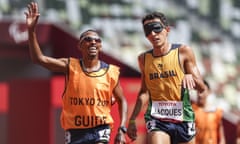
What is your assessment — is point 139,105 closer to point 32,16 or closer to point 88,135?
point 88,135

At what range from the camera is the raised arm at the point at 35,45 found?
25.8 ft

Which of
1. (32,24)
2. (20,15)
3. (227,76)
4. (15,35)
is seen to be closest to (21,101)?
(15,35)

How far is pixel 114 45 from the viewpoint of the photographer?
20578 millimetres

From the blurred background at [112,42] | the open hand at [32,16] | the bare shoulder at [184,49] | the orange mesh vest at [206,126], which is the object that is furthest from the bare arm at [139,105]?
the blurred background at [112,42]

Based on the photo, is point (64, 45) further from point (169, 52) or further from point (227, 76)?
point (169, 52)

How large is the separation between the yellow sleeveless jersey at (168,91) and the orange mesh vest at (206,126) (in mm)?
3171

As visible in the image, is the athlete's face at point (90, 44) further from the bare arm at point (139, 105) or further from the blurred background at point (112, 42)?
the blurred background at point (112, 42)

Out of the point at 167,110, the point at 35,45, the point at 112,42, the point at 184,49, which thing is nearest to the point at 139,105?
the point at 167,110

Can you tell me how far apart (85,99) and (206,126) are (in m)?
3.75

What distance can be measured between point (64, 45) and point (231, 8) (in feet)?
20.6

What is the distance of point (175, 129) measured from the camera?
336 inches

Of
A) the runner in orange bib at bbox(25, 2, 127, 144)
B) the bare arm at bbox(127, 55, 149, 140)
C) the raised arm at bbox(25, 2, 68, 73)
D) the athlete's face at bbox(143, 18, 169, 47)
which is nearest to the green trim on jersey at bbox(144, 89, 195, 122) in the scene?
the bare arm at bbox(127, 55, 149, 140)

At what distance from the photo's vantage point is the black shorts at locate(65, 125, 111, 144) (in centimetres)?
852

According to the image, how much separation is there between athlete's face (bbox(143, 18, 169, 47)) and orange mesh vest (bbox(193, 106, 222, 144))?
3.37 meters
